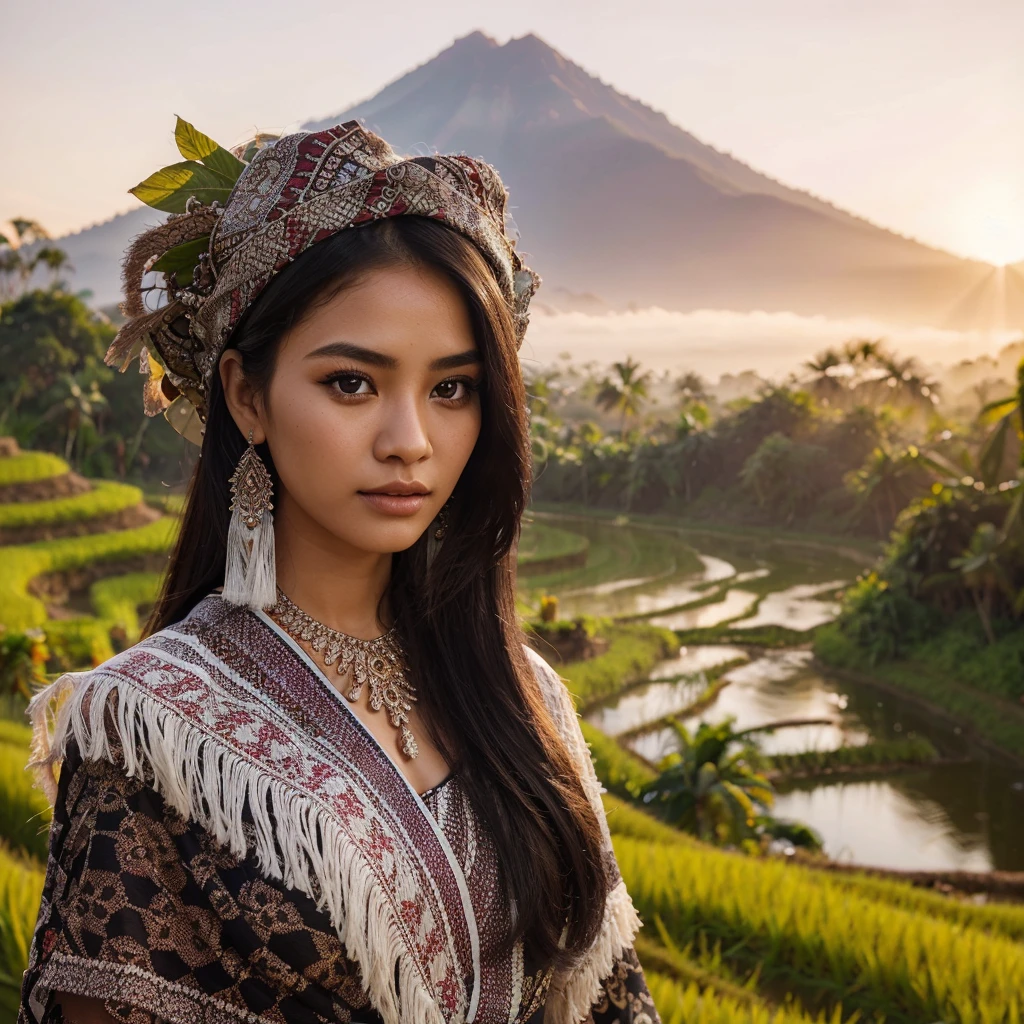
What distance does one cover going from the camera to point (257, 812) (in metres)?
1.10

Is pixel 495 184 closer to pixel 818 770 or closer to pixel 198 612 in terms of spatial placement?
pixel 198 612

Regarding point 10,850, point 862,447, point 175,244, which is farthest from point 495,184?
point 862,447

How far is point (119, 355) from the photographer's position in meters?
1.39

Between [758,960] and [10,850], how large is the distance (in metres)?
3.17

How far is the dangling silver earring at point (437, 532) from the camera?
143 centimetres

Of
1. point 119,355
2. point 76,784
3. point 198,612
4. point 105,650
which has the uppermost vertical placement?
point 119,355

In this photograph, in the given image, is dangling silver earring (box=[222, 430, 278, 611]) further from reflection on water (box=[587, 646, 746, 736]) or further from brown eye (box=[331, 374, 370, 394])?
reflection on water (box=[587, 646, 746, 736])

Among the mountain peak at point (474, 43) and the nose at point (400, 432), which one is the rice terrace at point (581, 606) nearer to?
the nose at point (400, 432)

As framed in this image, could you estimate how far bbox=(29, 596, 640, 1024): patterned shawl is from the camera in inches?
42.9

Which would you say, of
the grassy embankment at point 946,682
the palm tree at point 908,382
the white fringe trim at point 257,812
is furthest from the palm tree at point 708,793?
the palm tree at point 908,382

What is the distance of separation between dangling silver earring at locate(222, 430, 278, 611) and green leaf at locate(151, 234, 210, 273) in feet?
0.82

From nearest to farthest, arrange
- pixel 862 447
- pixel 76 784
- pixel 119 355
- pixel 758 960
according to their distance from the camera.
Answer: pixel 76 784, pixel 119 355, pixel 758 960, pixel 862 447

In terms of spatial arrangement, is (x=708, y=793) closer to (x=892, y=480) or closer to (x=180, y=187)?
(x=180, y=187)

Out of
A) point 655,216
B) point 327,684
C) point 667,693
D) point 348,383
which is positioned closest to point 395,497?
point 348,383
